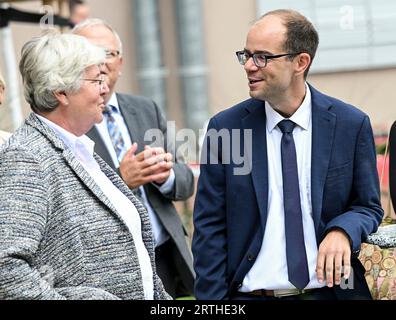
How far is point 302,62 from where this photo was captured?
335 cm

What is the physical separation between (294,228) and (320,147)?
28 cm

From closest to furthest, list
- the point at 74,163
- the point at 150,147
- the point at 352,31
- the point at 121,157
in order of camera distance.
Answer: the point at 74,163 < the point at 150,147 < the point at 121,157 < the point at 352,31

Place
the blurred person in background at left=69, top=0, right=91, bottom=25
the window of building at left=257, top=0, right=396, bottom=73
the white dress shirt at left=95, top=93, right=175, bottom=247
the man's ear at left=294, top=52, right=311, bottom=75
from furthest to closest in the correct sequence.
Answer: the blurred person in background at left=69, top=0, right=91, bottom=25 < the window of building at left=257, top=0, right=396, bottom=73 < the white dress shirt at left=95, top=93, right=175, bottom=247 < the man's ear at left=294, top=52, right=311, bottom=75

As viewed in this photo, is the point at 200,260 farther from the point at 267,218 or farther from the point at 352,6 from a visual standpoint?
the point at 352,6

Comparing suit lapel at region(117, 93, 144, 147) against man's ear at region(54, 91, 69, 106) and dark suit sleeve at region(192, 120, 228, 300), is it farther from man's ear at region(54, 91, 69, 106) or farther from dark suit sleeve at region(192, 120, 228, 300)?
man's ear at region(54, 91, 69, 106)

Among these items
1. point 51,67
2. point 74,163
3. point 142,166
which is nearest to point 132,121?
point 142,166

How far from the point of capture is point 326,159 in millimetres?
3248

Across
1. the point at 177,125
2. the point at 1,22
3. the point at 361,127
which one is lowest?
the point at 177,125

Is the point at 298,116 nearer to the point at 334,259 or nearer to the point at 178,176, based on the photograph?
the point at 334,259

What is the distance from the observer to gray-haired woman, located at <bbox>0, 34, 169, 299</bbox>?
8.95ft

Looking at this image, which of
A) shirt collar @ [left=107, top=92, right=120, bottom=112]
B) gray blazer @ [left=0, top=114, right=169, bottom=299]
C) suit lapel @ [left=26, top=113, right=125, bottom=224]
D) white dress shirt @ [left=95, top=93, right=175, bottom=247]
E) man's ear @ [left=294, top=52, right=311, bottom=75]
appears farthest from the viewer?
shirt collar @ [left=107, top=92, right=120, bottom=112]

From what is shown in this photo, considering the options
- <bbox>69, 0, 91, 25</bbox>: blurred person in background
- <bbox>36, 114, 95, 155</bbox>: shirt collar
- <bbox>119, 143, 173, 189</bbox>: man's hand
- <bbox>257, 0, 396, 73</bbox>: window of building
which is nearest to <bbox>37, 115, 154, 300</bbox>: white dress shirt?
<bbox>36, 114, 95, 155</bbox>: shirt collar

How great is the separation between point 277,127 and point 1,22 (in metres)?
4.04
